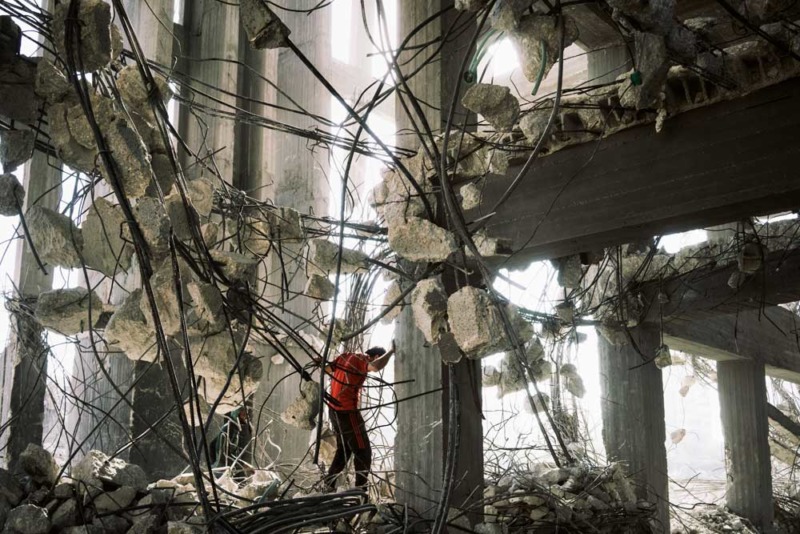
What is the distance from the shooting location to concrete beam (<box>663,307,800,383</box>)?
16.6ft

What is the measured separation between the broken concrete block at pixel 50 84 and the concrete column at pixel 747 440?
18.9 feet

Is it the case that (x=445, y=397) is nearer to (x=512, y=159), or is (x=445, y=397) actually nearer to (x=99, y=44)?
(x=512, y=159)

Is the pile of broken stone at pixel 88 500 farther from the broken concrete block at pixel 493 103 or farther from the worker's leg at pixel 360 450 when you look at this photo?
the broken concrete block at pixel 493 103

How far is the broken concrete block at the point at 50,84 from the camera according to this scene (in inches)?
48.2

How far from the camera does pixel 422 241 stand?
4.56 ft

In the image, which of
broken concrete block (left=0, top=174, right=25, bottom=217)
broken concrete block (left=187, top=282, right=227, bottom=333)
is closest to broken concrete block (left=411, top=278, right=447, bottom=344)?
broken concrete block (left=187, top=282, right=227, bottom=333)

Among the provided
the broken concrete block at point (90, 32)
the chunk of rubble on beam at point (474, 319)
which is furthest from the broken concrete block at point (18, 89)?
the chunk of rubble on beam at point (474, 319)

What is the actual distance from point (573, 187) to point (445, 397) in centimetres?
82

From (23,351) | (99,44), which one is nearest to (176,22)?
(23,351)

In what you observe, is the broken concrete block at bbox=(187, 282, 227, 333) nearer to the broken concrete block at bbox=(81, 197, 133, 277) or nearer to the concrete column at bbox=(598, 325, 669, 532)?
the broken concrete block at bbox=(81, 197, 133, 277)

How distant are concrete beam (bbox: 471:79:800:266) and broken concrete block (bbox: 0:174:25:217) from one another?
1.23m

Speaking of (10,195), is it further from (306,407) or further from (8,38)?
(8,38)

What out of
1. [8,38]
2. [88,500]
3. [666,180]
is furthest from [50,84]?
[88,500]

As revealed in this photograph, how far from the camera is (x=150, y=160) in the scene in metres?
1.23
